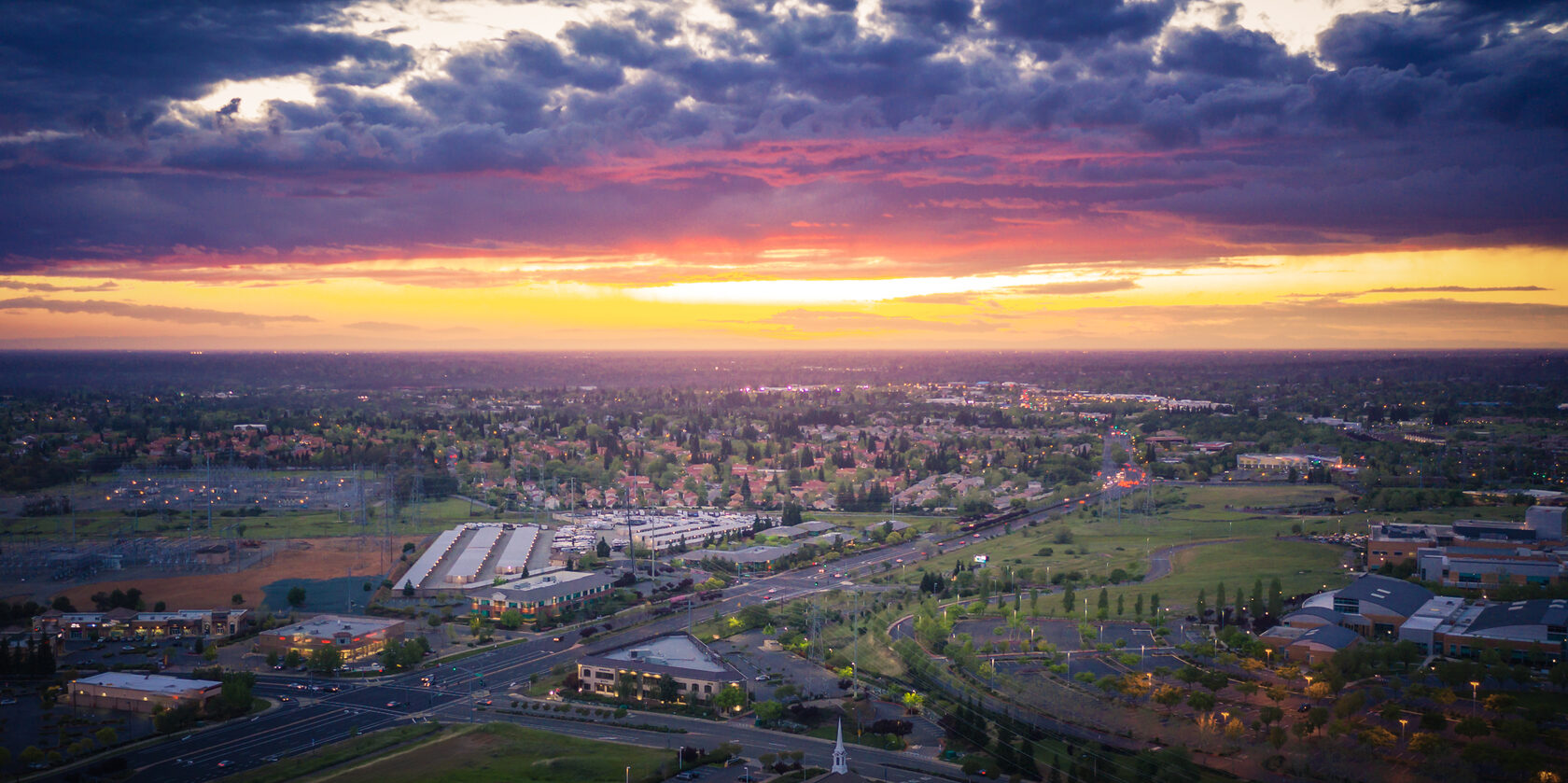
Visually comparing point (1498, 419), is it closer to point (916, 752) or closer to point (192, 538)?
point (916, 752)

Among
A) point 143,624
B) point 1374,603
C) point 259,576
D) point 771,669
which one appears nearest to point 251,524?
point 259,576

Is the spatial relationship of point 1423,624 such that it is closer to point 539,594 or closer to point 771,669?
point 771,669

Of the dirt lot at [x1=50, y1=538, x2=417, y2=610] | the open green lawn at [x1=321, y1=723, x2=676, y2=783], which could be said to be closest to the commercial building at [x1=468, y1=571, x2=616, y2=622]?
the dirt lot at [x1=50, y1=538, x2=417, y2=610]

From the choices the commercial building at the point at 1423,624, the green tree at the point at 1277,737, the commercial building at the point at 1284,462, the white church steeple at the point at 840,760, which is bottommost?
the white church steeple at the point at 840,760

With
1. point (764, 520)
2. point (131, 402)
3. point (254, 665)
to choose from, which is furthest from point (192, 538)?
point (131, 402)

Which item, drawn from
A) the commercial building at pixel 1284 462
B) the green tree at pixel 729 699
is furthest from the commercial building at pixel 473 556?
the commercial building at pixel 1284 462

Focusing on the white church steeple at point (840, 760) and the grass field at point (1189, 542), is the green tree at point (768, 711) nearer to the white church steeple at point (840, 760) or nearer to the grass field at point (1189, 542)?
the white church steeple at point (840, 760)
